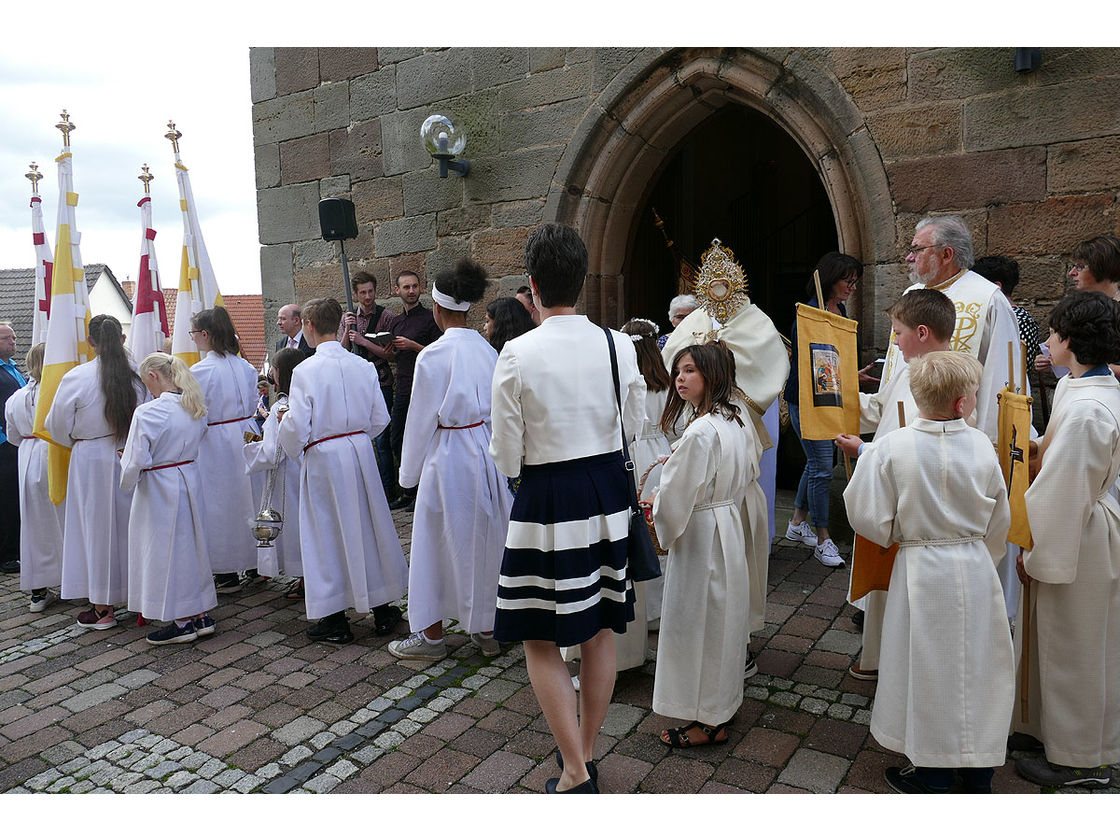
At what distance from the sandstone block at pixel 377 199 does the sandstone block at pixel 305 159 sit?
1.46ft

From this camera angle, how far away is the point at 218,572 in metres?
5.15

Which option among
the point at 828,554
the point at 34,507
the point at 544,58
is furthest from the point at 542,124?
the point at 34,507

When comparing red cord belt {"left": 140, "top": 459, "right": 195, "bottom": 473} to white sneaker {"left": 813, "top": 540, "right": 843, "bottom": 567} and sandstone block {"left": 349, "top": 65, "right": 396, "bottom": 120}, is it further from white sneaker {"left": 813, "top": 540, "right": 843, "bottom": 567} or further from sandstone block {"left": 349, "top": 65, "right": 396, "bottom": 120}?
sandstone block {"left": 349, "top": 65, "right": 396, "bottom": 120}

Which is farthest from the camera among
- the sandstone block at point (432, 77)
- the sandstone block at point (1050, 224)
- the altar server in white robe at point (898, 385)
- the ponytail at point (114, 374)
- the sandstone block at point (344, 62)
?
the sandstone block at point (344, 62)

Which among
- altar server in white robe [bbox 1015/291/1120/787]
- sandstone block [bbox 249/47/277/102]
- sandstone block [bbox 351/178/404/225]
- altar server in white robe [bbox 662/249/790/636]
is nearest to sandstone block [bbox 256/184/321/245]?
sandstone block [bbox 351/178/404/225]

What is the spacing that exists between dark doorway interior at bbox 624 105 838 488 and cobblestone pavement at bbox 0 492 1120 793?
4.75 m

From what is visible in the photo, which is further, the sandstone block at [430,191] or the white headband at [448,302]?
the sandstone block at [430,191]

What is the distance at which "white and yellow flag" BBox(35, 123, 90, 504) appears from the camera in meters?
5.01

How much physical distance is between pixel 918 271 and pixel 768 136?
6760 millimetres

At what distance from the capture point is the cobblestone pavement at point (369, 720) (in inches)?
115

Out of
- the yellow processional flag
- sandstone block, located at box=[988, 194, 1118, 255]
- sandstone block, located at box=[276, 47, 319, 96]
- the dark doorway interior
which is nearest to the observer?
the yellow processional flag

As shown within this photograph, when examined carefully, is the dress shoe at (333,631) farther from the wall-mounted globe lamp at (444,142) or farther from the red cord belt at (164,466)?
the wall-mounted globe lamp at (444,142)

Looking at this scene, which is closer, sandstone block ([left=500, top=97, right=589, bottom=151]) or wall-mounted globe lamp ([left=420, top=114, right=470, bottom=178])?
sandstone block ([left=500, top=97, right=589, bottom=151])

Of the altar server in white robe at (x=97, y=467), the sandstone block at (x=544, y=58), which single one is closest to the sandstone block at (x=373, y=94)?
the sandstone block at (x=544, y=58)
